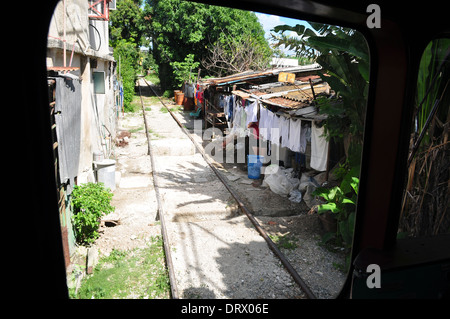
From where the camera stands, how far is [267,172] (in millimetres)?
10852

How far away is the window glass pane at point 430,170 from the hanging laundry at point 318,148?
4.31 m

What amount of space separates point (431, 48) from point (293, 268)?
4.01m

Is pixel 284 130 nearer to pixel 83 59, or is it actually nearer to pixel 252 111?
pixel 252 111

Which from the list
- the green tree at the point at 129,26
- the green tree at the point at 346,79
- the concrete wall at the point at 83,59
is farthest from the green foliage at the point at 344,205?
the green tree at the point at 129,26

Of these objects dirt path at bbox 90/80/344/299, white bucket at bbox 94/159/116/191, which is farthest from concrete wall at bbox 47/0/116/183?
dirt path at bbox 90/80/344/299

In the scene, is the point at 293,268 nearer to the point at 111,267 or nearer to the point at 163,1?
the point at 111,267

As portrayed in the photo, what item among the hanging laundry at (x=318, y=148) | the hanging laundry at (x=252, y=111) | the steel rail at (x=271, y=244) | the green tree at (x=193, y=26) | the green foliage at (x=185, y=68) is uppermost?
the green tree at (x=193, y=26)

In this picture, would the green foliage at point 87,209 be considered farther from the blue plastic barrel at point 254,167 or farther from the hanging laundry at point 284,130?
the hanging laundry at point 284,130

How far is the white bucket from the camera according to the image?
9.02 m

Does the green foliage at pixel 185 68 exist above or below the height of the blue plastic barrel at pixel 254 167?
above

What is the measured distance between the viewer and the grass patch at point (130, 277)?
5.34 m

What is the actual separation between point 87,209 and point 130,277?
1522 millimetres

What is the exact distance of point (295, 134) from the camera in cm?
1009
